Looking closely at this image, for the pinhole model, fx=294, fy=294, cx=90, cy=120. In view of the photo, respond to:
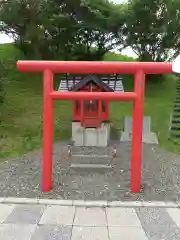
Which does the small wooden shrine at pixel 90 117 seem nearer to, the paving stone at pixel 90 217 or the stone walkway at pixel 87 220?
the stone walkway at pixel 87 220

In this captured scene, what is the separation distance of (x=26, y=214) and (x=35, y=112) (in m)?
8.43

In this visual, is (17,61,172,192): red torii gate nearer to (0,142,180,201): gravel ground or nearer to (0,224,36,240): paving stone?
(0,142,180,201): gravel ground

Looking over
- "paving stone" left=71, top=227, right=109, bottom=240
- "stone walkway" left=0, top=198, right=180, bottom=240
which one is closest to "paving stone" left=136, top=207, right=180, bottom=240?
"stone walkway" left=0, top=198, right=180, bottom=240

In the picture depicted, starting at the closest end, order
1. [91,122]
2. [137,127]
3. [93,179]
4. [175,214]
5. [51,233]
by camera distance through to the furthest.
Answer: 1. [51,233]
2. [175,214]
3. [137,127]
4. [93,179]
5. [91,122]

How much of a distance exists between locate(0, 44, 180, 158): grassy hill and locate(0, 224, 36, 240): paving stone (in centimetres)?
455

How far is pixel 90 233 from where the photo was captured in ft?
16.6

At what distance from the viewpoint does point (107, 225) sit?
5.38 m

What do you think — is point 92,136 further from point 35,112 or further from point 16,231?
point 16,231

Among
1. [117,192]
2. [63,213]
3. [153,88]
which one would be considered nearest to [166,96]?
[153,88]

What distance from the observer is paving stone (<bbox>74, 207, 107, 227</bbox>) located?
5453mm

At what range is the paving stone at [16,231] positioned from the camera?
4871 millimetres

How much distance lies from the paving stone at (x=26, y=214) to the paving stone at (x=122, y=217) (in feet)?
4.51

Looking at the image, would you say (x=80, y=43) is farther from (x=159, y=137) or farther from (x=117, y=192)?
(x=117, y=192)

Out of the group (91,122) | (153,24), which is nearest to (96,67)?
(91,122)
